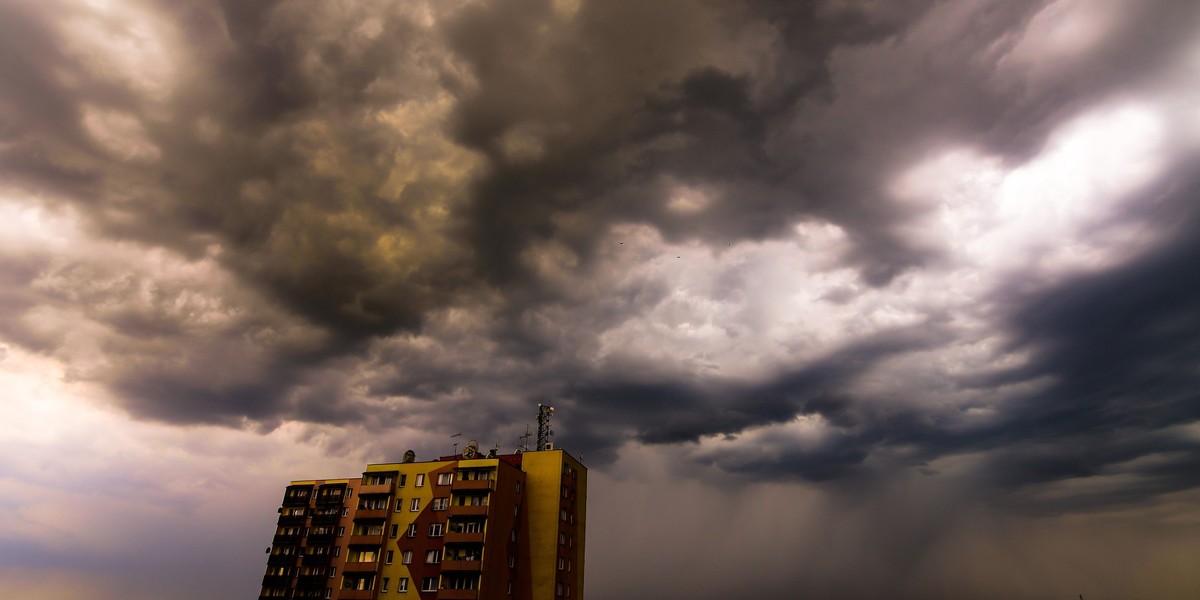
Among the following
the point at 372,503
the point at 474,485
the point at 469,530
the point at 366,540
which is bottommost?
the point at 366,540

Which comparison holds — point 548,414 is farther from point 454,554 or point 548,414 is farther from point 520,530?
point 454,554

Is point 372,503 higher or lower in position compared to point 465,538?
higher

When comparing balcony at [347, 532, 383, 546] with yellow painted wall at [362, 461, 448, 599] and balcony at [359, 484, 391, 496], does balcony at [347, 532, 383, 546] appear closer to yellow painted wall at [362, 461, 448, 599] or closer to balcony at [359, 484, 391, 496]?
yellow painted wall at [362, 461, 448, 599]

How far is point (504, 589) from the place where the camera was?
3388 inches

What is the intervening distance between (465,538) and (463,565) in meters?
3.65

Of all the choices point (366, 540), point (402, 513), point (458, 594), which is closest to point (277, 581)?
point (366, 540)

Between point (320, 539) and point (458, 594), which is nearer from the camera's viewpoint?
point (458, 594)

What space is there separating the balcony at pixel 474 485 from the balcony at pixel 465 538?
6446mm

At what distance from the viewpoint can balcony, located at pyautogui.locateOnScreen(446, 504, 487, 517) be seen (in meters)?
86.8

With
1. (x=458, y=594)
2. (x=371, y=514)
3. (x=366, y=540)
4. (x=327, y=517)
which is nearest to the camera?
(x=458, y=594)

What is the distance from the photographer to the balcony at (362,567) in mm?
89625

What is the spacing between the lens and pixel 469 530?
8650 centimetres

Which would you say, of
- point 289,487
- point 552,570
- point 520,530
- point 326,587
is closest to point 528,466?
point 520,530

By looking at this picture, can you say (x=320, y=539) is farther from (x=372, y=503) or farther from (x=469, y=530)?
(x=469, y=530)
